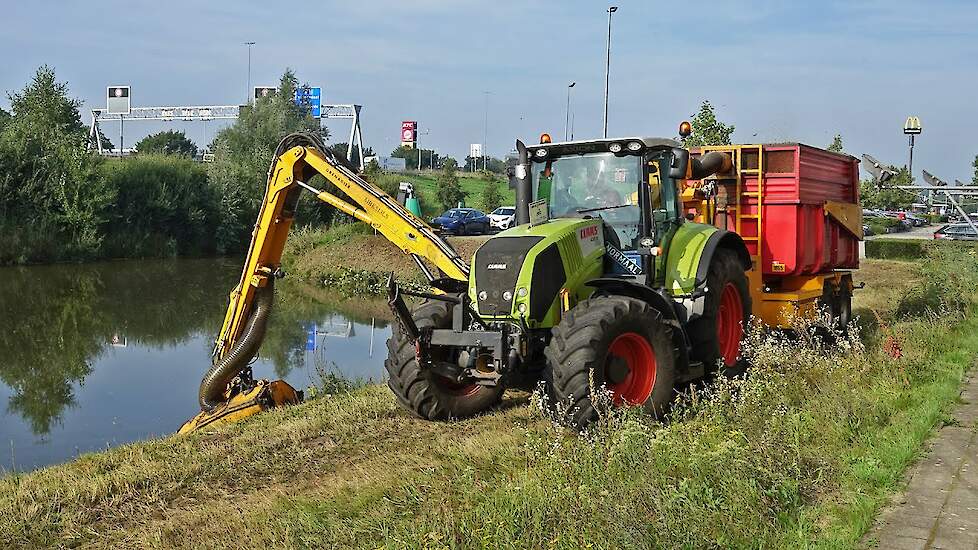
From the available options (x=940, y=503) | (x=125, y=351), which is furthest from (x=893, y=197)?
(x=940, y=503)

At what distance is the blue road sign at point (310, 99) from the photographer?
197 feet

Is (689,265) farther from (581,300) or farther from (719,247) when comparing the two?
(581,300)

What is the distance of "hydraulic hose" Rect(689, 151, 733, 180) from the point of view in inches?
461

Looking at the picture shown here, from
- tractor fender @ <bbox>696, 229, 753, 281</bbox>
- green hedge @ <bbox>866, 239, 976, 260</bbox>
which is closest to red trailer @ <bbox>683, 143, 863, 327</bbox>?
tractor fender @ <bbox>696, 229, 753, 281</bbox>

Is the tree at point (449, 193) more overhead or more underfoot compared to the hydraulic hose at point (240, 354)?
more overhead

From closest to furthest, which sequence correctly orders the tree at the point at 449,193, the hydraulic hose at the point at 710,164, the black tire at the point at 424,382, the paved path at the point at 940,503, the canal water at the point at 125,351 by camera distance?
1. the paved path at the point at 940,503
2. the black tire at the point at 424,382
3. the hydraulic hose at the point at 710,164
4. the canal water at the point at 125,351
5. the tree at the point at 449,193

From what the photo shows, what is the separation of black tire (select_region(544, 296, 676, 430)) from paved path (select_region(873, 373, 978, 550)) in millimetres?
2290

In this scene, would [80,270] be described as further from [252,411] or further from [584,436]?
[584,436]

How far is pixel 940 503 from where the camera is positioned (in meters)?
5.81

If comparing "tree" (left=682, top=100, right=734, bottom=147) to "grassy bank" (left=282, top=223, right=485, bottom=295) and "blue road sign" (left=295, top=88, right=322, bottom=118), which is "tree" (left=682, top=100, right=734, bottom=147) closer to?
"grassy bank" (left=282, top=223, right=485, bottom=295)

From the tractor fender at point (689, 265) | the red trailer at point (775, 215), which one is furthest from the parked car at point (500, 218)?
the tractor fender at point (689, 265)

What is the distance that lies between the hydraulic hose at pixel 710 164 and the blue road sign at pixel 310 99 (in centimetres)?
4997

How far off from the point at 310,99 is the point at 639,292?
56.0 metres

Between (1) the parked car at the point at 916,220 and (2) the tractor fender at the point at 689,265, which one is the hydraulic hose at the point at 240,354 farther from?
(1) the parked car at the point at 916,220
